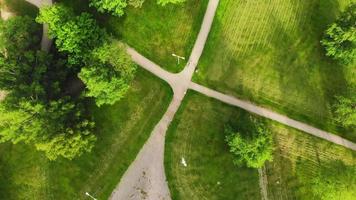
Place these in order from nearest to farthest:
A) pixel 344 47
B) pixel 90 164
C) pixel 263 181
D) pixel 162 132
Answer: pixel 344 47 → pixel 90 164 → pixel 162 132 → pixel 263 181

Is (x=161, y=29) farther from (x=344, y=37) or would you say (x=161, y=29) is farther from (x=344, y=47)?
(x=344, y=47)

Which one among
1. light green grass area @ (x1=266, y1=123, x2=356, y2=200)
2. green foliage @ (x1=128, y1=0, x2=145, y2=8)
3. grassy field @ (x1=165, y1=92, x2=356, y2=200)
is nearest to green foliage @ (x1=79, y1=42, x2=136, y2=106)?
green foliage @ (x1=128, y1=0, x2=145, y2=8)

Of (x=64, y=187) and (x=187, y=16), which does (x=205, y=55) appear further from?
(x=64, y=187)

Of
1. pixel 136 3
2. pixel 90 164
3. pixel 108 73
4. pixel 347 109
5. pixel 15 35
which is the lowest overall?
pixel 90 164

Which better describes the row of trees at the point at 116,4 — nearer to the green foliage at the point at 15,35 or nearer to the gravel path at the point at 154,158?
the gravel path at the point at 154,158

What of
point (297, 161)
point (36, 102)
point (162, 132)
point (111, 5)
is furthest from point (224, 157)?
point (36, 102)

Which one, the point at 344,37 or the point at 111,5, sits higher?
the point at 344,37

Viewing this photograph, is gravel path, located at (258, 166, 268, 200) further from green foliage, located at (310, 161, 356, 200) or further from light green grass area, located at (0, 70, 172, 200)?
light green grass area, located at (0, 70, 172, 200)
